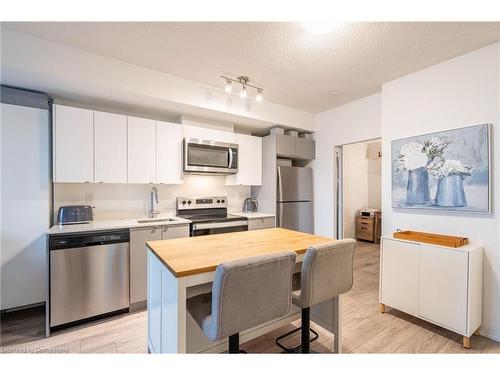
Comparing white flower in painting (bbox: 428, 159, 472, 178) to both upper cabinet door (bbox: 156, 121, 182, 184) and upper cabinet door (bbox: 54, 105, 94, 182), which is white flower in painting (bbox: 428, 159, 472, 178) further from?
upper cabinet door (bbox: 54, 105, 94, 182)

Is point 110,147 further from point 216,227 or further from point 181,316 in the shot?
point 181,316

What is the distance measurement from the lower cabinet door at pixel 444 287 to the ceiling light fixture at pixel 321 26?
6.77 ft

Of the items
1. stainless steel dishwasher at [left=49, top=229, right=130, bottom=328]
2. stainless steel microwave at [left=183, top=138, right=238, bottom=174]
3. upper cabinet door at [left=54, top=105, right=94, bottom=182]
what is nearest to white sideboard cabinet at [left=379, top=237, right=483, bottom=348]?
stainless steel microwave at [left=183, top=138, right=238, bottom=174]

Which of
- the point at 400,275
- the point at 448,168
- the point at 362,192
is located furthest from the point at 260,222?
the point at 362,192

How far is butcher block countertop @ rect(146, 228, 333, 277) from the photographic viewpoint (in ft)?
4.02

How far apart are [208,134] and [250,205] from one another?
135 cm

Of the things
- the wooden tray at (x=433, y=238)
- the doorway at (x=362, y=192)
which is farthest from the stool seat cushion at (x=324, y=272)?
the doorway at (x=362, y=192)

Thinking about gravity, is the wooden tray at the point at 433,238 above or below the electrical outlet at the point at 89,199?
below

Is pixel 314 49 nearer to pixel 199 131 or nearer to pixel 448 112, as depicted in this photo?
pixel 448 112

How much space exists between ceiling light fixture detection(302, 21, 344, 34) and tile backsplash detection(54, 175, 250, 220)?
2415 millimetres

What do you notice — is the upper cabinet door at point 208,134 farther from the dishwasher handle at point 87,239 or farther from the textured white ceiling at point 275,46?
the dishwasher handle at point 87,239

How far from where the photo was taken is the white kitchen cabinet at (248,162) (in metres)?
3.60

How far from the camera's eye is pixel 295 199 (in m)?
3.87

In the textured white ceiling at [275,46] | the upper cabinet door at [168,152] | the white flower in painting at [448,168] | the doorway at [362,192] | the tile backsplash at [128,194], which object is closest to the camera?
the textured white ceiling at [275,46]
